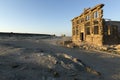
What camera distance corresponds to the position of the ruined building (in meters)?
23.2

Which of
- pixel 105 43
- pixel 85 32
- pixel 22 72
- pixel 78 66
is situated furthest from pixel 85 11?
pixel 22 72

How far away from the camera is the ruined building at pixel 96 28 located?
23220mm

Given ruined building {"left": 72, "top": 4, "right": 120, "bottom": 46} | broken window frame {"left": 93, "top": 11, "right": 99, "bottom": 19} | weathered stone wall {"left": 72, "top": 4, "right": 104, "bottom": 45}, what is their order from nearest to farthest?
ruined building {"left": 72, "top": 4, "right": 120, "bottom": 46} → weathered stone wall {"left": 72, "top": 4, "right": 104, "bottom": 45} → broken window frame {"left": 93, "top": 11, "right": 99, "bottom": 19}

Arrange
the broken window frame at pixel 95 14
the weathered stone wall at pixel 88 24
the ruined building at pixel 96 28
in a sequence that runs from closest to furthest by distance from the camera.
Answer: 1. the ruined building at pixel 96 28
2. the weathered stone wall at pixel 88 24
3. the broken window frame at pixel 95 14

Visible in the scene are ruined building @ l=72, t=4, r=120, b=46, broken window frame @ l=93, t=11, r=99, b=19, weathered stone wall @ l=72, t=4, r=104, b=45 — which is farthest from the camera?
broken window frame @ l=93, t=11, r=99, b=19

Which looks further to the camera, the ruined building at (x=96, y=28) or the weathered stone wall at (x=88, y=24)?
the weathered stone wall at (x=88, y=24)

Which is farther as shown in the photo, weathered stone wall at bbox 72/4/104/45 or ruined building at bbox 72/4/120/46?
weathered stone wall at bbox 72/4/104/45

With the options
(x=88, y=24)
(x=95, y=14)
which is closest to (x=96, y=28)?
(x=95, y=14)

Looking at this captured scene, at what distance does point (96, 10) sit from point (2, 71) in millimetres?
18818

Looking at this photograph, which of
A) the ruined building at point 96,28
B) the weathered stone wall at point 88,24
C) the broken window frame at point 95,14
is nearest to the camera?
the ruined building at point 96,28

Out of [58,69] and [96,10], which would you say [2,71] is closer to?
[58,69]

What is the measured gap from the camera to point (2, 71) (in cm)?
831

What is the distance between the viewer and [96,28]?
25375mm

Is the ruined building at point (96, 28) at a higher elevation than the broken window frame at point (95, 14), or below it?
below
